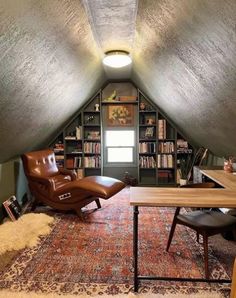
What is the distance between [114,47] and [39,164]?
2.07 m

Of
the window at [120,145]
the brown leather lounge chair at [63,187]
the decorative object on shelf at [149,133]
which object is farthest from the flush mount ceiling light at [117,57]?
the window at [120,145]

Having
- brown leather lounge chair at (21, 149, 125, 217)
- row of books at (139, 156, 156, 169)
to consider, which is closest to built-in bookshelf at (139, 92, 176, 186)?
row of books at (139, 156, 156, 169)

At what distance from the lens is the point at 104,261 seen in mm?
2549

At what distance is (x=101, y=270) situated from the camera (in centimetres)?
239

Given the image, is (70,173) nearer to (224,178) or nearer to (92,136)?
(92,136)

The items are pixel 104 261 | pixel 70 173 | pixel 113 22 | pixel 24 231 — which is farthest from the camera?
pixel 70 173

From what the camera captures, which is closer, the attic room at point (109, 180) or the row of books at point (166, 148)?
the attic room at point (109, 180)

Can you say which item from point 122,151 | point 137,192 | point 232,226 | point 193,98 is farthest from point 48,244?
point 122,151

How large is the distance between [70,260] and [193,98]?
2304 millimetres

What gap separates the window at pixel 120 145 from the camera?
6039 millimetres

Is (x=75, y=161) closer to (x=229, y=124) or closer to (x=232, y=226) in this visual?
(x=229, y=124)

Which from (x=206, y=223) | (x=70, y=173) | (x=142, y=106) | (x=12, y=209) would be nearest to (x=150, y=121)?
(x=142, y=106)

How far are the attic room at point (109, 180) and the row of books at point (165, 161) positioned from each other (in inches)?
44.6

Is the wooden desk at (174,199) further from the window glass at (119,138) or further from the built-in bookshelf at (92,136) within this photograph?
the window glass at (119,138)
